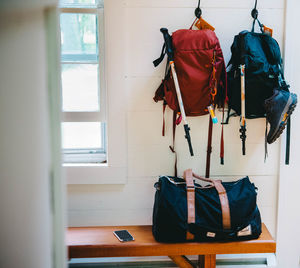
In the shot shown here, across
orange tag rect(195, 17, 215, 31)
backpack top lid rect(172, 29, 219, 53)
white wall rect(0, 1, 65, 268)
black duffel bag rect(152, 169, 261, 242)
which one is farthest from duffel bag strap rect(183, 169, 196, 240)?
white wall rect(0, 1, 65, 268)

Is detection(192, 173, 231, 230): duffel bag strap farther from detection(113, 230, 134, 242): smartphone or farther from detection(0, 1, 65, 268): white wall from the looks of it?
detection(0, 1, 65, 268): white wall

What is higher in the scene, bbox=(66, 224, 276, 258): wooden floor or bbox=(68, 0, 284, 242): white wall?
bbox=(68, 0, 284, 242): white wall

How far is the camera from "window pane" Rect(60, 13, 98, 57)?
2100 mm

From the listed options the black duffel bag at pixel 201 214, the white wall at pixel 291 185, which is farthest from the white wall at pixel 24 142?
Answer: the white wall at pixel 291 185

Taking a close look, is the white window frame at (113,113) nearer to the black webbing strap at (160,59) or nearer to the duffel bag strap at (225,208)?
the black webbing strap at (160,59)

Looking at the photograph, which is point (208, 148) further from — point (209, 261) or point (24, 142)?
point (24, 142)

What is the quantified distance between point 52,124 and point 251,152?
1.65 m

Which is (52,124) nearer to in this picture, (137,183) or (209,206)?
(209,206)

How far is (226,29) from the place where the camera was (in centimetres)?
207

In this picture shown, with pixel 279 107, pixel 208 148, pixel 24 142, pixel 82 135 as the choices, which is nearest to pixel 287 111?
pixel 279 107

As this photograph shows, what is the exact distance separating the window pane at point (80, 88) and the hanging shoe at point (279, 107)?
3.37ft

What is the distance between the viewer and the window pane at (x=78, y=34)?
210 centimetres

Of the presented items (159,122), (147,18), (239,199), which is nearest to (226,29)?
(147,18)

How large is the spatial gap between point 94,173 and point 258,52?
3.83 ft
